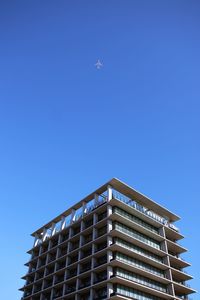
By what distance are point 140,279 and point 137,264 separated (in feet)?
8.68

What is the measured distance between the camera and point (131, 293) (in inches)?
2292

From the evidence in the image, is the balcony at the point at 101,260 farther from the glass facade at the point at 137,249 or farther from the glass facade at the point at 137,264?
the glass facade at the point at 137,249

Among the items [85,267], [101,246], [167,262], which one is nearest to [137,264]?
[101,246]

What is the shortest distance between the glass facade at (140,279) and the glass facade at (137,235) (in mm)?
7074

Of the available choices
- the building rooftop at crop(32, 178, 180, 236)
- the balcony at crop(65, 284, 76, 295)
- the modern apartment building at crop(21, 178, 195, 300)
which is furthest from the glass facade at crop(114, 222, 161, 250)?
the balcony at crop(65, 284, 76, 295)

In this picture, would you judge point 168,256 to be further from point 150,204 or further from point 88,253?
point 88,253

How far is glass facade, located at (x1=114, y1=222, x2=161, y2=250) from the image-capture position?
2482 inches

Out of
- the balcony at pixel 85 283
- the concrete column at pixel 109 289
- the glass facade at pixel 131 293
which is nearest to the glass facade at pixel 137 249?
the glass facade at pixel 131 293

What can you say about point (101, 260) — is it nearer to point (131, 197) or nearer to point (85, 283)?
point (85, 283)

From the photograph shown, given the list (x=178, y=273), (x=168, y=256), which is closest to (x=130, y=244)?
(x=168, y=256)

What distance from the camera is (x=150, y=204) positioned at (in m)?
74.2

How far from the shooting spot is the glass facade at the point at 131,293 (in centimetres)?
5628

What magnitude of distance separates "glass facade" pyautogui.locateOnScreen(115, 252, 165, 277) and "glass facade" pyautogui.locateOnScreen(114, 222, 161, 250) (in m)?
4.34

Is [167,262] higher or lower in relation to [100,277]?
higher
